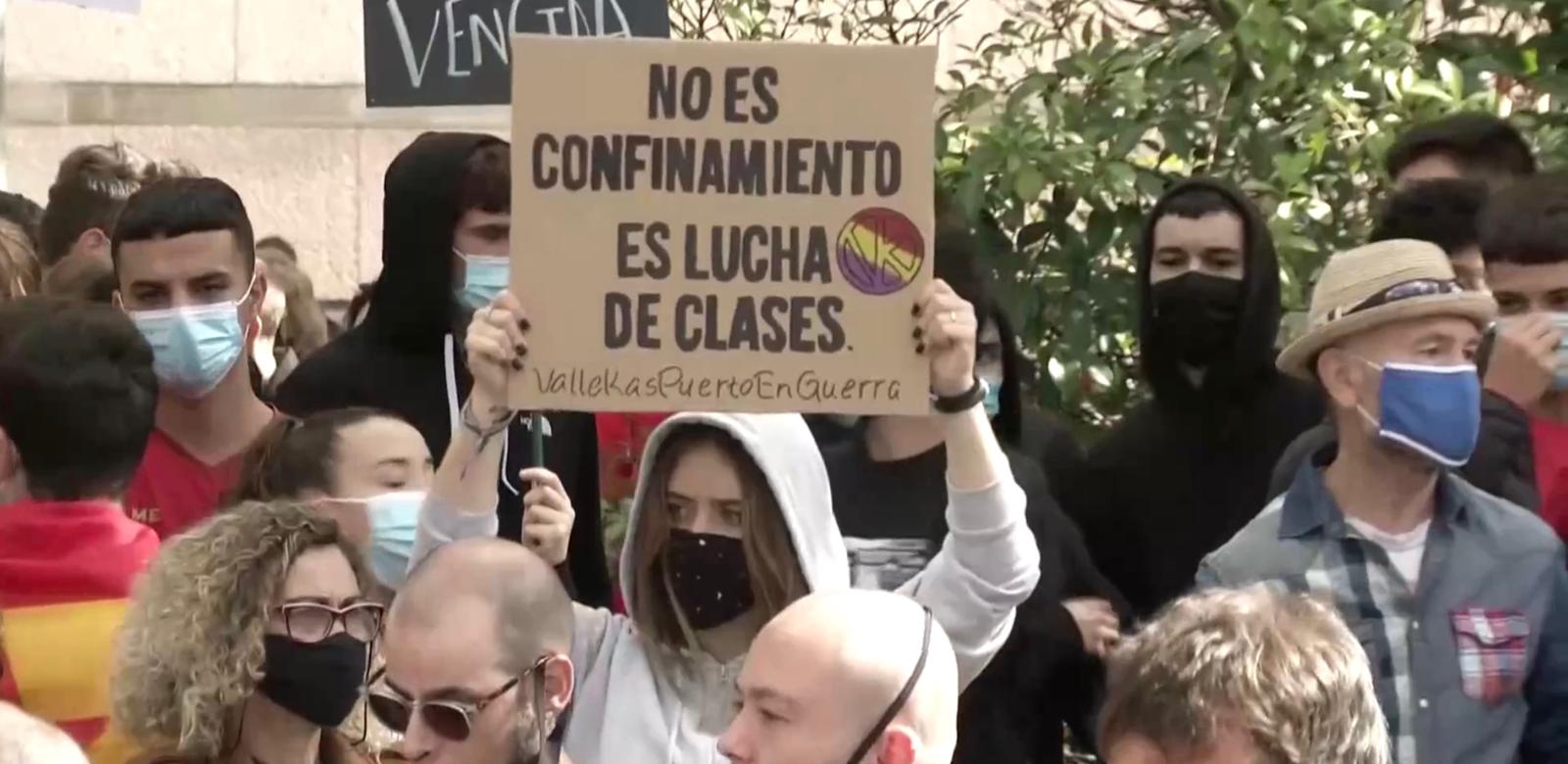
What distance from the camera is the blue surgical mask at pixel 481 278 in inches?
191

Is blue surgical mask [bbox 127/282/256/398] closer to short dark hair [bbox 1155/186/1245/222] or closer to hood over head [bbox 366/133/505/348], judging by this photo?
hood over head [bbox 366/133/505/348]

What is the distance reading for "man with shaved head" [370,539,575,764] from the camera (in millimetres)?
3430

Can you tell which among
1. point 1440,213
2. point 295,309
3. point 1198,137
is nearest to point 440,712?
point 1440,213

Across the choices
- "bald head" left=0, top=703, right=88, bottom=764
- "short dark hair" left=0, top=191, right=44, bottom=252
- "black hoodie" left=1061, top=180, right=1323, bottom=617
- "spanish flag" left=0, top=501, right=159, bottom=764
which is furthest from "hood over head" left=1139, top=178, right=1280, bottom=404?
"short dark hair" left=0, top=191, right=44, bottom=252

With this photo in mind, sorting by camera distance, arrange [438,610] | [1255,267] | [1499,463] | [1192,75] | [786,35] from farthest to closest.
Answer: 1. [786,35]
2. [1192,75]
3. [1255,267]
4. [1499,463]
5. [438,610]

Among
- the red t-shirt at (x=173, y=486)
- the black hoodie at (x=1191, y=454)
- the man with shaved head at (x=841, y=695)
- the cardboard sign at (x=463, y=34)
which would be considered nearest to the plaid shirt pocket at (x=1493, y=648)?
the black hoodie at (x=1191, y=454)

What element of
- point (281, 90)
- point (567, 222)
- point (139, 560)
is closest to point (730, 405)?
point (567, 222)

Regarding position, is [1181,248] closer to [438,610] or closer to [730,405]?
[730,405]

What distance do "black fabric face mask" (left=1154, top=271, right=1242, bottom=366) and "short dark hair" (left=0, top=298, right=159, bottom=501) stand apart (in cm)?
196

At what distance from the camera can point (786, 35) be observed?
7.05 m

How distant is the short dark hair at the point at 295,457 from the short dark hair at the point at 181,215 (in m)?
0.62

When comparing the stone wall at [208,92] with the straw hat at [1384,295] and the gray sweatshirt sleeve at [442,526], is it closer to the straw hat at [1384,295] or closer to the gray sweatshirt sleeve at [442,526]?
the straw hat at [1384,295]

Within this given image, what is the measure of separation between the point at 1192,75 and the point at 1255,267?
4.01 ft

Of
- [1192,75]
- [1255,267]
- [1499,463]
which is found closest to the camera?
[1499,463]
